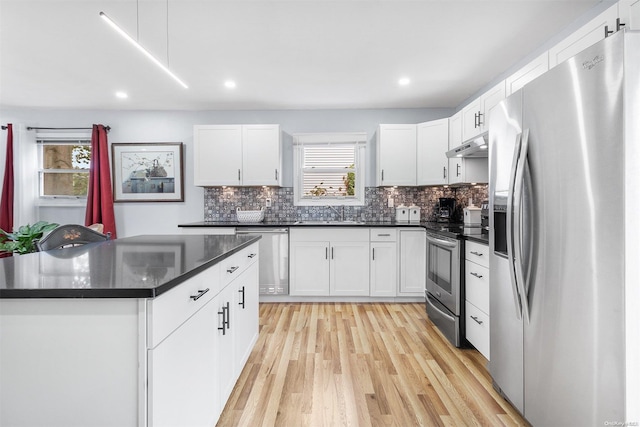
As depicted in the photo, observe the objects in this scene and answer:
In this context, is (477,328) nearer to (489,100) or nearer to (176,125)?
(489,100)

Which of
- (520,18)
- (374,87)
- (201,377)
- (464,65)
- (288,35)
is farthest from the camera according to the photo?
(374,87)

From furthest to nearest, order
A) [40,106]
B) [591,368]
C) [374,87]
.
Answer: [40,106] < [374,87] < [591,368]

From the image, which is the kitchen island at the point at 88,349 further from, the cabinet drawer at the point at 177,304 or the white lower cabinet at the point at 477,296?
the white lower cabinet at the point at 477,296

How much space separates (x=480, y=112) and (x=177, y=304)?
3.01 metres

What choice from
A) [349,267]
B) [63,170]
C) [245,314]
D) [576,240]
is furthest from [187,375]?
[63,170]

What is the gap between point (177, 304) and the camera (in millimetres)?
1087

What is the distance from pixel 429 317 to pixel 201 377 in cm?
252

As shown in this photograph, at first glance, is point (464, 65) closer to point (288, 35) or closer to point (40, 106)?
point (288, 35)

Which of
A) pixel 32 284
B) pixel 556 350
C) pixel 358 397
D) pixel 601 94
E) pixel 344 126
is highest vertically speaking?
pixel 344 126

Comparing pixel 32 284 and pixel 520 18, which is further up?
pixel 520 18

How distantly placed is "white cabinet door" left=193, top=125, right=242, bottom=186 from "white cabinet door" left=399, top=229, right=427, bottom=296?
232 centimetres

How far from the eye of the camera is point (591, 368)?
1.18 m

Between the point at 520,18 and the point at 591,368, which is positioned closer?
the point at 591,368

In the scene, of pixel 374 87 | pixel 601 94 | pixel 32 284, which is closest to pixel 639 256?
pixel 601 94
